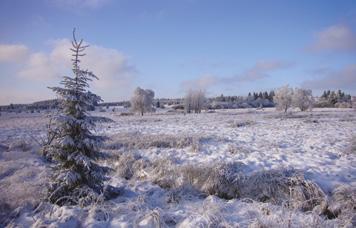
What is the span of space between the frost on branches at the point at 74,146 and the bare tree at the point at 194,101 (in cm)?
6608

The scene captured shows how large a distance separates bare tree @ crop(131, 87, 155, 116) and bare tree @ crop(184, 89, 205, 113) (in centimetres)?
1492

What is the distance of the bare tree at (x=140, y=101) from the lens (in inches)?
2354

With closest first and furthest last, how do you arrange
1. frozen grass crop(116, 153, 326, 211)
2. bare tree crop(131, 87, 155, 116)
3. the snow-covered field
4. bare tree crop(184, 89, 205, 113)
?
the snow-covered field
frozen grass crop(116, 153, 326, 211)
bare tree crop(131, 87, 155, 116)
bare tree crop(184, 89, 205, 113)

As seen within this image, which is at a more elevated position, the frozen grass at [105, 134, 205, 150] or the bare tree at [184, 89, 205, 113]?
the bare tree at [184, 89, 205, 113]

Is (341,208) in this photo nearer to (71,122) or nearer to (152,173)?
(152,173)

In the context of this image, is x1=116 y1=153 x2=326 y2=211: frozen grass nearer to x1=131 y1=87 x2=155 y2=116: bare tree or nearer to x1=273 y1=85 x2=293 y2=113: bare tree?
x1=131 y1=87 x2=155 y2=116: bare tree

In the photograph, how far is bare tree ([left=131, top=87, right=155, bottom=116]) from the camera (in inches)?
2354

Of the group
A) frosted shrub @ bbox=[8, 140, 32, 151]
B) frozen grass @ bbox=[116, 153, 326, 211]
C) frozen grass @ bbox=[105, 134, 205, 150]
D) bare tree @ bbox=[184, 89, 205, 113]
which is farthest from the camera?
bare tree @ bbox=[184, 89, 205, 113]

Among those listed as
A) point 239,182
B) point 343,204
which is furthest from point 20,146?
point 343,204

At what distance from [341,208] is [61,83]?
7.41m

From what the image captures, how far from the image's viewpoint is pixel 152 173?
865 centimetres

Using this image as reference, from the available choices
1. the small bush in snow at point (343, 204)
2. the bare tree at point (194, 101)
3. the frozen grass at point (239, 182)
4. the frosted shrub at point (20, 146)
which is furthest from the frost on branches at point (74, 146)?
the bare tree at point (194, 101)

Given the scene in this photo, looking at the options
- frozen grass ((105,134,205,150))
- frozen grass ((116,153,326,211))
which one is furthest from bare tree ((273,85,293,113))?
frozen grass ((116,153,326,211))

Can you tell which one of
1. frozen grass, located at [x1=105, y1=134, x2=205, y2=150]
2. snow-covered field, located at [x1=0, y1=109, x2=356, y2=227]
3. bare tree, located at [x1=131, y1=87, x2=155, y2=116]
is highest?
bare tree, located at [x1=131, y1=87, x2=155, y2=116]
